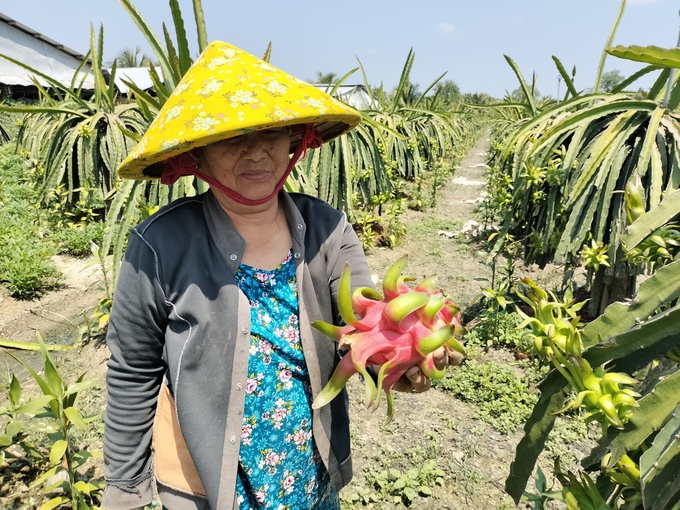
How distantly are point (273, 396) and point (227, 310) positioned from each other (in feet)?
0.74

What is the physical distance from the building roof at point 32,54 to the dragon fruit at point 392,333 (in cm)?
1840

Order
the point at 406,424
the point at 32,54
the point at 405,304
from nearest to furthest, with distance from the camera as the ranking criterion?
the point at 405,304 < the point at 406,424 < the point at 32,54

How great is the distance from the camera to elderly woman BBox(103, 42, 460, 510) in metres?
0.99

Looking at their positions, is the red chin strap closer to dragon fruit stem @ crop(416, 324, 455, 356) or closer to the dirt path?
dragon fruit stem @ crop(416, 324, 455, 356)

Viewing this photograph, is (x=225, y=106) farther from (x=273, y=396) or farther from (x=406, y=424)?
(x=406, y=424)

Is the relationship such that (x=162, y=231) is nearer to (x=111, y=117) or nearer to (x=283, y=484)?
(x=283, y=484)

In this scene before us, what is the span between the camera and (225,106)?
916 mm

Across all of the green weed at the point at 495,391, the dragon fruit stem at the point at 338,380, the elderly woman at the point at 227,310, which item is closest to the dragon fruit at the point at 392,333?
the dragon fruit stem at the point at 338,380

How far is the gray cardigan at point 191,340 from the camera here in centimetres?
100

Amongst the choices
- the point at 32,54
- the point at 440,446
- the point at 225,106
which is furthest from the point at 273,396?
the point at 32,54

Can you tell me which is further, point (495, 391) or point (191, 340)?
point (495, 391)

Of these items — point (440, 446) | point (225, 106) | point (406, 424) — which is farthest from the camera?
point (406, 424)

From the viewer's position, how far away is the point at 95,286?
3.67 metres

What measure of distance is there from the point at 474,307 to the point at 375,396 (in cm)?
285
